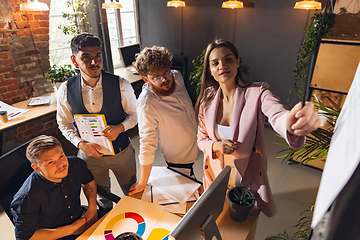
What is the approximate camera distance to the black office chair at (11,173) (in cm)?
136

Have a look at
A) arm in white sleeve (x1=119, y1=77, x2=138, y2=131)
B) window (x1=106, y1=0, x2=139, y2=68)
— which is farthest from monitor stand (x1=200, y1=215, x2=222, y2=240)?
window (x1=106, y1=0, x2=139, y2=68)

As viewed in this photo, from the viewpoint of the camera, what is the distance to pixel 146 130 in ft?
4.69

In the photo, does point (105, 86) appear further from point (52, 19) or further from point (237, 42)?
point (237, 42)

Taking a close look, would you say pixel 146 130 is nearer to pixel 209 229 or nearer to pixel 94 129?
pixel 94 129

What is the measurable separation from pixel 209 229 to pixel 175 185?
55 centimetres

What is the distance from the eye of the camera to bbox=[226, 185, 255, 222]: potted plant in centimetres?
113

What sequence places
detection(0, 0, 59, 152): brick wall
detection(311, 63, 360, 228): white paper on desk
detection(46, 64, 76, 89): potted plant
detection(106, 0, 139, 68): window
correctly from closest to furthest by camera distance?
detection(311, 63, 360, 228): white paper on desk → detection(0, 0, 59, 152): brick wall → detection(46, 64, 76, 89): potted plant → detection(106, 0, 139, 68): window

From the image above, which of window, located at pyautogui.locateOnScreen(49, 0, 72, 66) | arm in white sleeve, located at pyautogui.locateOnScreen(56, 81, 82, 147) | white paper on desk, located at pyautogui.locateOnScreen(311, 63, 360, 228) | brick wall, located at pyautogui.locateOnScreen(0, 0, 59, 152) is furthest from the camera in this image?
window, located at pyautogui.locateOnScreen(49, 0, 72, 66)

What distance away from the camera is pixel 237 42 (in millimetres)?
4211

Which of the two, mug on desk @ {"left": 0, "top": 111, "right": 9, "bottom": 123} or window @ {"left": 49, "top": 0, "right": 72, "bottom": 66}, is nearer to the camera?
mug on desk @ {"left": 0, "top": 111, "right": 9, "bottom": 123}

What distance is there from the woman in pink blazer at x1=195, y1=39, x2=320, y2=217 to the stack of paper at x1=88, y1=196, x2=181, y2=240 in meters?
0.44

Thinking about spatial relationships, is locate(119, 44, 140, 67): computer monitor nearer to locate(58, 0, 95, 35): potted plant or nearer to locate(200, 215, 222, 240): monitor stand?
locate(58, 0, 95, 35): potted plant

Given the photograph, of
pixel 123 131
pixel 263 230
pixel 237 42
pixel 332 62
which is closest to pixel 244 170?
pixel 123 131

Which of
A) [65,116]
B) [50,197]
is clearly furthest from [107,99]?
[50,197]
